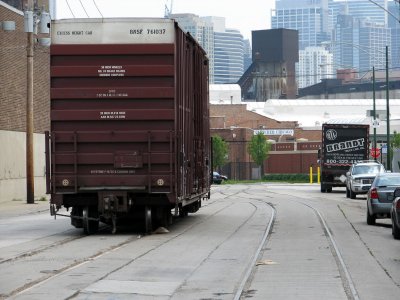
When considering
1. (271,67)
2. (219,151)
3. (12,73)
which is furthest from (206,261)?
(271,67)

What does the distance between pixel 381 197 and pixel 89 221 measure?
26.6 feet

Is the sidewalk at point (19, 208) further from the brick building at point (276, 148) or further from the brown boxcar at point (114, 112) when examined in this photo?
the brick building at point (276, 148)

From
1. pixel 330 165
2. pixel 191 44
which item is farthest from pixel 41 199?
pixel 191 44

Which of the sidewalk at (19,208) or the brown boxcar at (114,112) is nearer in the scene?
the brown boxcar at (114,112)

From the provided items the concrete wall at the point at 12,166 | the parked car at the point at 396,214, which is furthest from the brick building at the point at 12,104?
the parked car at the point at 396,214

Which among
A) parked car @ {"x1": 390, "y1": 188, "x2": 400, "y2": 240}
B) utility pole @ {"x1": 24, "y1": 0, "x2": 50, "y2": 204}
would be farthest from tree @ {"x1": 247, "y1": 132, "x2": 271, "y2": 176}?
parked car @ {"x1": 390, "y1": 188, "x2": 400, "y2": 240}

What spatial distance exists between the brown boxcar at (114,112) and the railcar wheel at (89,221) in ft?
1.68

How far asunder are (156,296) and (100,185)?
30.0 ft

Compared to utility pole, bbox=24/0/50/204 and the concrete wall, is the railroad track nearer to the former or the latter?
utility pole, bbox=24/0/50/204

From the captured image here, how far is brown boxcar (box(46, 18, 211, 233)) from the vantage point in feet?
66.8

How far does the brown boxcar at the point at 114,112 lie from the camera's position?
20.4m

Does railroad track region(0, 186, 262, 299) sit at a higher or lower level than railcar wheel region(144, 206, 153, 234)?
lower

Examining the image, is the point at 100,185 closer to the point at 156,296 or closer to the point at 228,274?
the point at 228,274

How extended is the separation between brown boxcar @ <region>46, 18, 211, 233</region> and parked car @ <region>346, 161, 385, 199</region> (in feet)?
80.9
